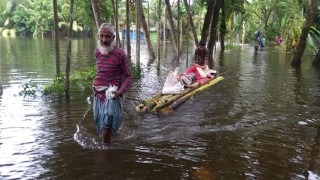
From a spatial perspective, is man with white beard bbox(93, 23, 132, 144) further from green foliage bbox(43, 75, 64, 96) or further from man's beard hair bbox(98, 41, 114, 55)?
green foliage bbox(43, 75, 64, 96)

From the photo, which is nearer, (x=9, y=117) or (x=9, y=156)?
(x=9, y=156)

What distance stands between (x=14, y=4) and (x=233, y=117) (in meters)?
55.3

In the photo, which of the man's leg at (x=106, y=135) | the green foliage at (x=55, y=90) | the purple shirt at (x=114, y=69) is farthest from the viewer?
the green foliage at (x=55, y=90)

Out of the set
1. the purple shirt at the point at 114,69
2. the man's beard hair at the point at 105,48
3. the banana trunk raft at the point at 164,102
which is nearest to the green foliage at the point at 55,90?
the banana trunk raft at the point at 164,102

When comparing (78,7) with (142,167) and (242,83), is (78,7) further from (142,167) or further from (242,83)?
(142,167)

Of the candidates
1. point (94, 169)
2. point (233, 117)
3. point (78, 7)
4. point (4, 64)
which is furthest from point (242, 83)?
point (78, 7)

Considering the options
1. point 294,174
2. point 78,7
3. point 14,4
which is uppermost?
point 14,4

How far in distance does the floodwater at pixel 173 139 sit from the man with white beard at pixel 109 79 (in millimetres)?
660

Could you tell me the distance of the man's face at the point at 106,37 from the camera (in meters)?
4.87

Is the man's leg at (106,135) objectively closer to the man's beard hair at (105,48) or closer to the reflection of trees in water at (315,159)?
the man's beard hair at (105,48)

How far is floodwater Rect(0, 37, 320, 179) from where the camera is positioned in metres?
4.84

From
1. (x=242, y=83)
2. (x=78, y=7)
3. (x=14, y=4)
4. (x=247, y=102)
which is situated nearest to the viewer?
(x=247, y=102)

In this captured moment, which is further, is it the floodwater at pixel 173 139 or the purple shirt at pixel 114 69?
the purple shirt at pixel 114 69

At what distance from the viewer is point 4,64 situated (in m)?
16.6
